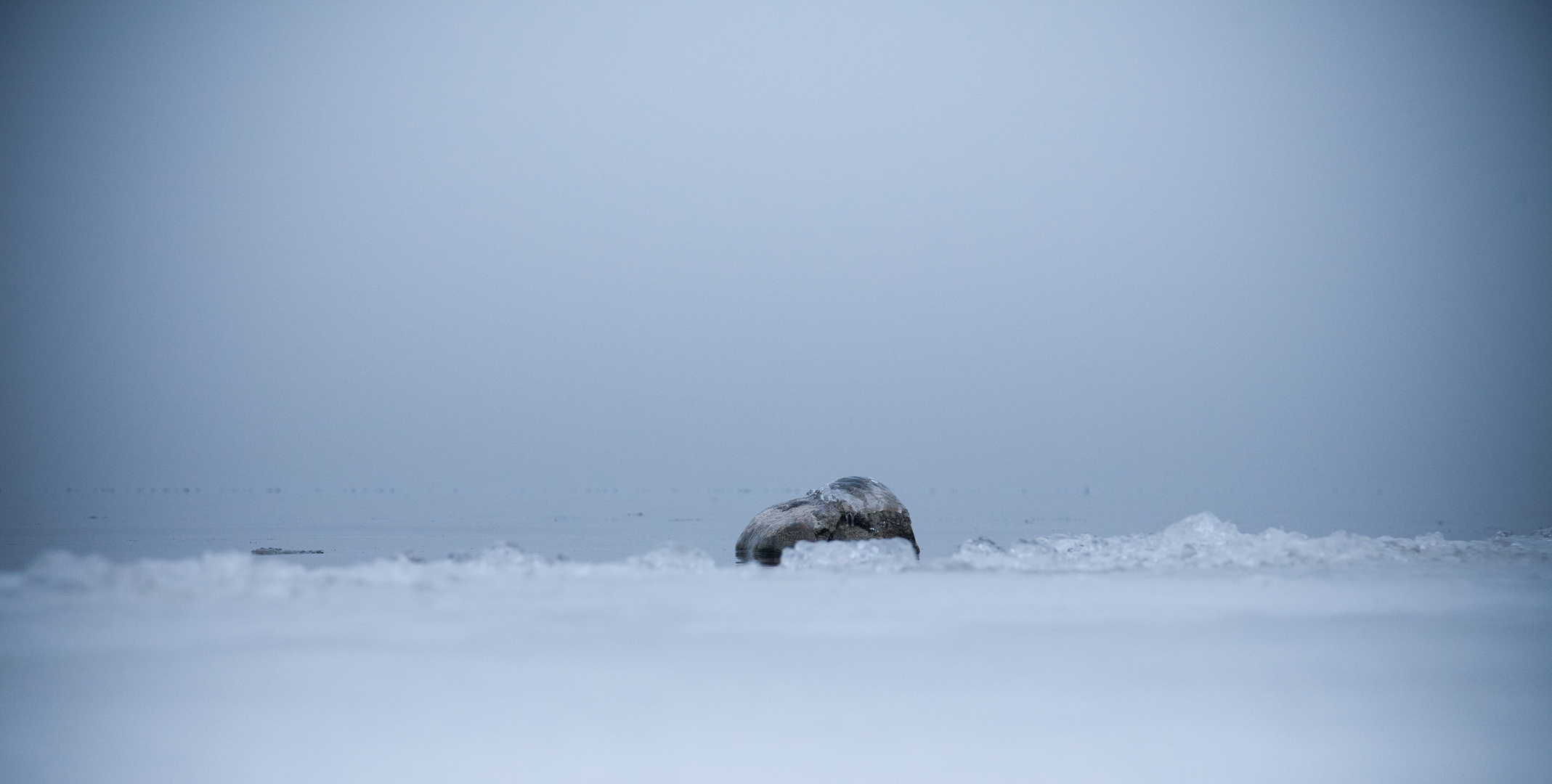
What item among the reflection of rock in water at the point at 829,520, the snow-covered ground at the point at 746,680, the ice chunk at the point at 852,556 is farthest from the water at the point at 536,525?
the snow-covered ground at the point at 746,680

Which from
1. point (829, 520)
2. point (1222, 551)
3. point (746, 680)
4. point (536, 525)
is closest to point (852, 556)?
point (829, 520)

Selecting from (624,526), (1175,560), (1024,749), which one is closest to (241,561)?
(1024,749)

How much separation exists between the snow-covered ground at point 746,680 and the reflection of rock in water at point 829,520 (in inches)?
170

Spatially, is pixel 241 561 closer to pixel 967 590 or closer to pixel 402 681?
pixel 402 681

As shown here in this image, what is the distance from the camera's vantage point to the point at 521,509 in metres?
23.6

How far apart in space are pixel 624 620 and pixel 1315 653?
3.06 m

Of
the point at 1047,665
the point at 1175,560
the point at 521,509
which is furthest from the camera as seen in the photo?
the point at 521,509

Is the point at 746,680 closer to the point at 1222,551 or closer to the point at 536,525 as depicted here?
the point at 1222,551

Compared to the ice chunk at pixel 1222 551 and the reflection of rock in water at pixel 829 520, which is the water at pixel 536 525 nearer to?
the reflection of rock in water at pixel 829 520

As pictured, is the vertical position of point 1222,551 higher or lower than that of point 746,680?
higher

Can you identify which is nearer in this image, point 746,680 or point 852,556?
point 746,680

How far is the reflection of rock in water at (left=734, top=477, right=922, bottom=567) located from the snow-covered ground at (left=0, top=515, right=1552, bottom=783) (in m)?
4.33

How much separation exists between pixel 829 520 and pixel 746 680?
21.4 ft

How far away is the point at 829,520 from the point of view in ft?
33.2
